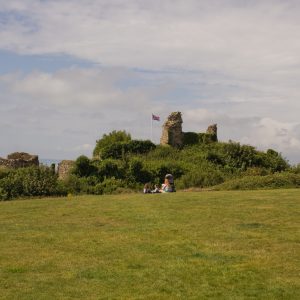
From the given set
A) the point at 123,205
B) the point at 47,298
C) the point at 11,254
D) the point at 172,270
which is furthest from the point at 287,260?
the point at 123,205

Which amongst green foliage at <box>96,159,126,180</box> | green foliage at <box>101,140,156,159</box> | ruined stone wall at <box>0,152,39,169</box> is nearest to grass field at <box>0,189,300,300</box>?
green foliage at <box>96,159,126,180</box>

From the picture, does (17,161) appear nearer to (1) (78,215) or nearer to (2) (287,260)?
Answer: (1) (78,215)

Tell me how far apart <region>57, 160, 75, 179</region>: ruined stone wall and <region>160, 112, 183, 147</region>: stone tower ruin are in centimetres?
953

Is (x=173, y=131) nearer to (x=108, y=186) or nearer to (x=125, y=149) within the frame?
(x=125, y=149)

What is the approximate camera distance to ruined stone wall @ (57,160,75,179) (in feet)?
134

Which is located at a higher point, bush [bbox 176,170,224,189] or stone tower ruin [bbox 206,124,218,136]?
stone tower ruin [bbox 206,124,218,136]

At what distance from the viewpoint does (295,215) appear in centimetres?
1605

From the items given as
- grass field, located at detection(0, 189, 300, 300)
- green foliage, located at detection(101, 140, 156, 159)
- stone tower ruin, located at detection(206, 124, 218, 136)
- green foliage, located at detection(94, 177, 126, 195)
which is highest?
stone tower ruin, located at detection(206, 124, 218, 136)

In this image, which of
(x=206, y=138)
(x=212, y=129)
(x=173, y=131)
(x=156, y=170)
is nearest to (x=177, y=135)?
(x=173, y=131)

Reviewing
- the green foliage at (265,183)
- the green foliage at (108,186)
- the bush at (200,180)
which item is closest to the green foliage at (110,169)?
the green foliage at (108,186)

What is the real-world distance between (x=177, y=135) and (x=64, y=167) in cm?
1094

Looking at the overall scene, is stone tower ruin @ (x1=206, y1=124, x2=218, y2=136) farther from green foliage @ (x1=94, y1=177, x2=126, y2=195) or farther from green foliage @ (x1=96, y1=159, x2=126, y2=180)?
green foliage @ (x1=94, y1=177, x2=126, y2=195)

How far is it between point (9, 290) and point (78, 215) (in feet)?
29.1

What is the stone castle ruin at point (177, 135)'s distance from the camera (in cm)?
4766
